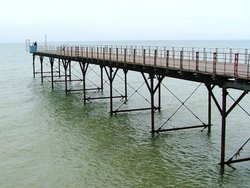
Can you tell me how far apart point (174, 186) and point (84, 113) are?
14.7 metres

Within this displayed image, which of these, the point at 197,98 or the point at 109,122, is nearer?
the point at 109,122

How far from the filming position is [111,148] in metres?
20.4

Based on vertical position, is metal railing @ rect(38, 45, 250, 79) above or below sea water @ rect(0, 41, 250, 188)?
above

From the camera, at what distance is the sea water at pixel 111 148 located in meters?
16.3

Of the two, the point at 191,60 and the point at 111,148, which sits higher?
the point at 191,60

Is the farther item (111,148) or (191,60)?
(191,60)

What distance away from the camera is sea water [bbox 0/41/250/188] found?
53.4ft

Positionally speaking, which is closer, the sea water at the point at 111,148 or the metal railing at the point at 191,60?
the sea water at the point at 111,148

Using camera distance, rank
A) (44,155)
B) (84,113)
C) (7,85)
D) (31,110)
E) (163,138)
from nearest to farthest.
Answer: (44,155) → (163,138) → (84,113) → (31,110) → (7,85)

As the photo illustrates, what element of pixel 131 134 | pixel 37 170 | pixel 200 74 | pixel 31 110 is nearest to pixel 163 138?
pixel 131 134

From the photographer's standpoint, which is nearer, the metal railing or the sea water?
the sea water

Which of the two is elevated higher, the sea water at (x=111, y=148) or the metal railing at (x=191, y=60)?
the metal railing at (x=191, y=60)

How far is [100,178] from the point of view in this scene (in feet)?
53.9

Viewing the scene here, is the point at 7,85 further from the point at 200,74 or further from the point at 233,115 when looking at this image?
the point at 200,74
